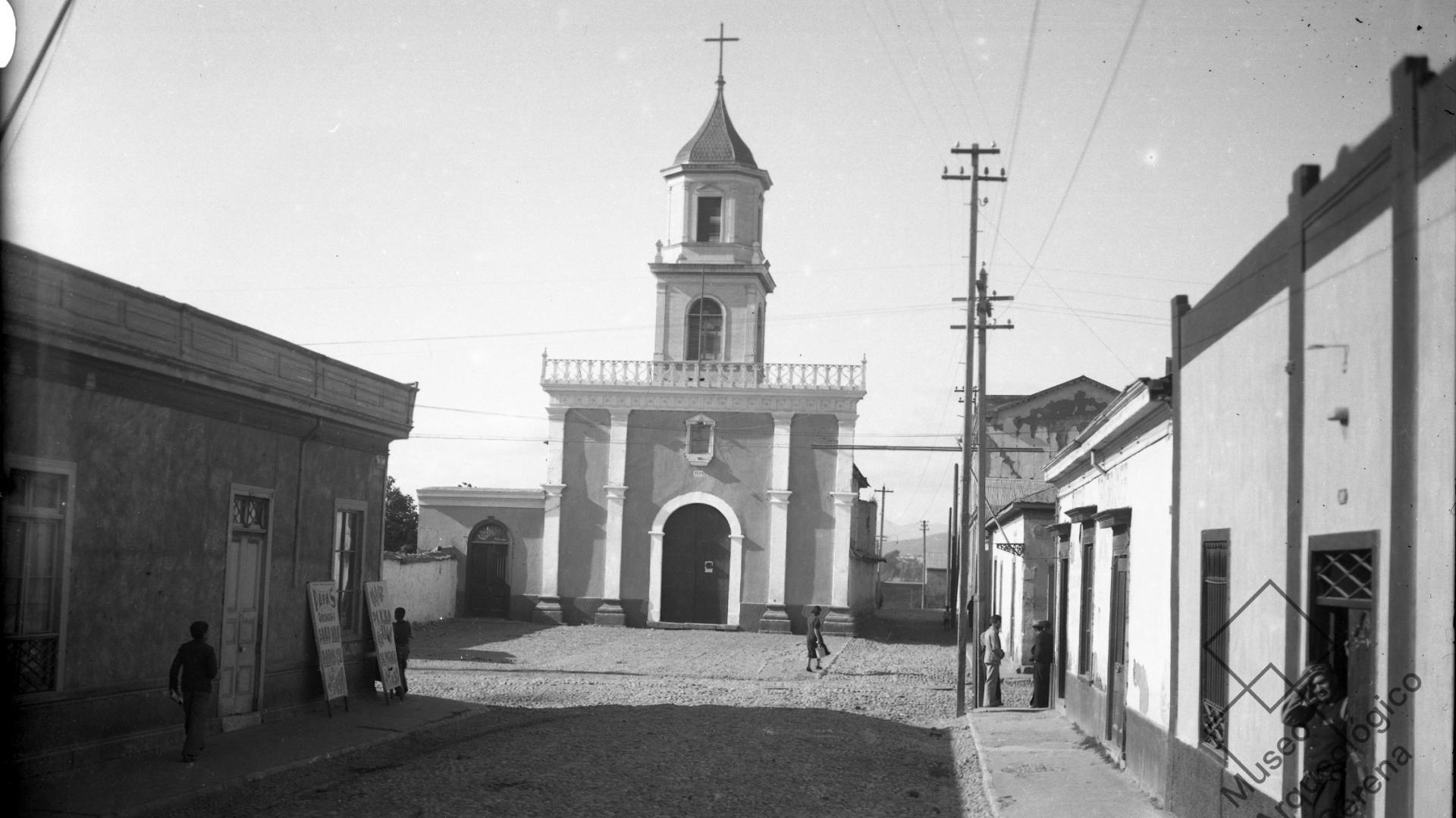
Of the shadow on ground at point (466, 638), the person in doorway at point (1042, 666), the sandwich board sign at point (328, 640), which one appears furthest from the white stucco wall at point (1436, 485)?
the shadow on ground at point (466, 638)

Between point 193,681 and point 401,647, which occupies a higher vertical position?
point 193,681

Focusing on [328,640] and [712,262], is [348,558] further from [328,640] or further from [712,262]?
[712,262]

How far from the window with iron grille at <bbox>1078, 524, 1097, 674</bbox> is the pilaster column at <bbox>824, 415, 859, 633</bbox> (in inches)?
733

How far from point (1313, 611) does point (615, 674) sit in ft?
56.8

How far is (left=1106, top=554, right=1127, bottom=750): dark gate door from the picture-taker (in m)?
13.6

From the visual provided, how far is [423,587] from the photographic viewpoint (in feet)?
114

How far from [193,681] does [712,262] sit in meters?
27.2

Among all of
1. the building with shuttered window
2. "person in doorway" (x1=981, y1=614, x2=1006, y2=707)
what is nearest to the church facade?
"person in doorway" (x1=981, y1=614, x2=1006, y2=707)

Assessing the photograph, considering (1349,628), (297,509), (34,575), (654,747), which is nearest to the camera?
(1349,628)

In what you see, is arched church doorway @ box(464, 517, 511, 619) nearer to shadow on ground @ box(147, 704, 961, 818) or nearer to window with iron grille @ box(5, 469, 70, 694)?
shadow on ground @ box(147, 704, 961, 818)

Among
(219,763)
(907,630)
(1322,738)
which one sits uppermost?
(1322,738)

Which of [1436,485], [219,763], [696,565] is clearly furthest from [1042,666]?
[696,565]

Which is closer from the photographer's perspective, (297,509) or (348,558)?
(297,509)

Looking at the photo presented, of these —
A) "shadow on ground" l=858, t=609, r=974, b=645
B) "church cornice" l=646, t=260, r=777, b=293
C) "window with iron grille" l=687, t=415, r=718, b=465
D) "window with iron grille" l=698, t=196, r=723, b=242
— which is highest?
"window with iron grille" l=698, t=196, r=723, b=242
